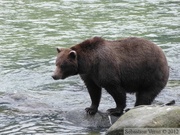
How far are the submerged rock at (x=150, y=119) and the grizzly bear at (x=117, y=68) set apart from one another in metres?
1.18

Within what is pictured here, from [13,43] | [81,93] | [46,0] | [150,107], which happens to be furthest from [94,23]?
[150,107]

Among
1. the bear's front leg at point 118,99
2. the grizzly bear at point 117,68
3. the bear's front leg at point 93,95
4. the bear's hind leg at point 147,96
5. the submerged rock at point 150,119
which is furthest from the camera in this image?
the bear's hind leg at point 147,96

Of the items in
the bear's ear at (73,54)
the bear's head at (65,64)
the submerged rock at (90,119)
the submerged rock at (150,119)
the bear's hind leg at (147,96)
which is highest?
the bear's ear at (73,54)

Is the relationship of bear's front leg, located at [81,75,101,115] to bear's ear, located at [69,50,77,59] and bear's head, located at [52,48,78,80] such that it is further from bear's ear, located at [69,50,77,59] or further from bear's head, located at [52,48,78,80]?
bear's ear, located at [69,50,77,59]

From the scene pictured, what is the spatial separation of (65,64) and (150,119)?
6.52ft

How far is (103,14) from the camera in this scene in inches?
872

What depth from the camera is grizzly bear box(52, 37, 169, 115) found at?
1020 cm

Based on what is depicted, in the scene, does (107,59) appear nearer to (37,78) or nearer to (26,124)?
(26,124)

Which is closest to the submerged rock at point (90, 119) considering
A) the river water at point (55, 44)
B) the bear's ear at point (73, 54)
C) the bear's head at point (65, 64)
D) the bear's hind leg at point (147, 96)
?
the river water at point (55, 44)

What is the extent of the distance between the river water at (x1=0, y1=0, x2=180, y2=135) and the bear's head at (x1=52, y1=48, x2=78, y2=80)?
3.14 ft

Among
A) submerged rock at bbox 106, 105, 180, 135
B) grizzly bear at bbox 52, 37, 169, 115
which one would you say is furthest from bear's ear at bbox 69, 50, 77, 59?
submerged rock at bbox 106, 105, 180, 135

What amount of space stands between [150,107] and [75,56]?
158 cm

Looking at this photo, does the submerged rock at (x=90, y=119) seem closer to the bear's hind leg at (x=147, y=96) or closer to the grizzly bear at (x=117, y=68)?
the grizzly bear at (x=117, y=68)

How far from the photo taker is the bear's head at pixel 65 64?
10.1m
